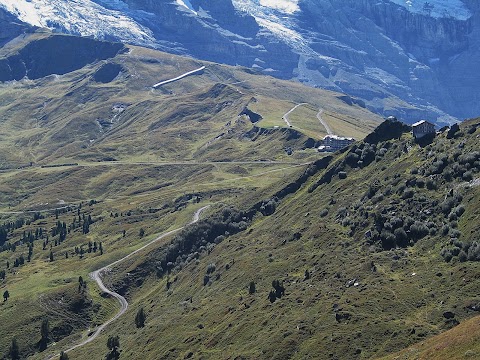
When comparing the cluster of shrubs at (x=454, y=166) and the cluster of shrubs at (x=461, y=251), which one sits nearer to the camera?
the cluster of shrubs at (x=461, y=251)

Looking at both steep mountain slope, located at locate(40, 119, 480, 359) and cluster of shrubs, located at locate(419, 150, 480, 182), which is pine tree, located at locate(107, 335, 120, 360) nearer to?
steep mountain slope, located at locate(40, 119, 480, 359)

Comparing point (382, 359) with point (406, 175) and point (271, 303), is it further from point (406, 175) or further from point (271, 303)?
point (406, 175)

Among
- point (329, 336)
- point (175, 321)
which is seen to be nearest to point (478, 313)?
point (329, 336)

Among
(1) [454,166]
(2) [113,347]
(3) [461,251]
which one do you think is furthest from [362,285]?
(2) [113,347]

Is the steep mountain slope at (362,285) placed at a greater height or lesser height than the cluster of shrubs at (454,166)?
lesser

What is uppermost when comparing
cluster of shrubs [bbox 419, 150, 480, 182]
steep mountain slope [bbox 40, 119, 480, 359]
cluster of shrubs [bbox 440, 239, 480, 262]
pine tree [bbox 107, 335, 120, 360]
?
cluster of shrubs [bbox 419, 150, 480, 182]

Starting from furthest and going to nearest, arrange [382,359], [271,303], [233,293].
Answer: [233,293], [271,303], [382,359]

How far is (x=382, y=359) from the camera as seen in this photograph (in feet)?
381

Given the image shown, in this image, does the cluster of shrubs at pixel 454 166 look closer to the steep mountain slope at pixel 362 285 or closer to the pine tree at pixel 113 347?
the steep mountain slope at pixel 362 285

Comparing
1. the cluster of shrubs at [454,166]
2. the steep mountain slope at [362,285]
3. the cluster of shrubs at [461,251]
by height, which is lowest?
the steep mountain slope at [362,285]

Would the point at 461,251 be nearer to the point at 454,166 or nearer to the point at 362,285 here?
the point at 362,285

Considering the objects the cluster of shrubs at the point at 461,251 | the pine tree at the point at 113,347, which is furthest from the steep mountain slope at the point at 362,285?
the pine tree at the point at 113,347

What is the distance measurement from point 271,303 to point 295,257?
2573cm

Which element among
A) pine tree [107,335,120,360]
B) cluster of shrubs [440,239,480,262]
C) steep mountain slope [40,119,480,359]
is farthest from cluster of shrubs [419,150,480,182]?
pine tree [107,335,120,360]
